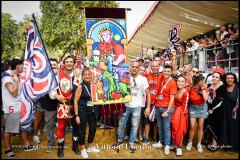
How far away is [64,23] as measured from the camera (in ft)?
47.5

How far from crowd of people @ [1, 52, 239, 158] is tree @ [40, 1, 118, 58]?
31.2ft

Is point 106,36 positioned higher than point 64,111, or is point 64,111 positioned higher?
point 106,36

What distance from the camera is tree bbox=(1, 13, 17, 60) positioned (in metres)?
22.1

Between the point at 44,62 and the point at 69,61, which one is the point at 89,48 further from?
the point at 44,62

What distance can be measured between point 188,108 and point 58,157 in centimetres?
272

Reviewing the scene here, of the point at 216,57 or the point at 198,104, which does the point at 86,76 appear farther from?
the point at 216,57

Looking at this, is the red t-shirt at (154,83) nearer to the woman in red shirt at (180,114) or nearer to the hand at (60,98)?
the woman in red shirt at (180,114)

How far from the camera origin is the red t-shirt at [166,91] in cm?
404

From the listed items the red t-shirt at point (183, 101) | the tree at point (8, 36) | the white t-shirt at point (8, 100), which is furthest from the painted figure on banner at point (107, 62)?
the tree at point (8, 36)

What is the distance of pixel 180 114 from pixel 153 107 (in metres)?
0.58

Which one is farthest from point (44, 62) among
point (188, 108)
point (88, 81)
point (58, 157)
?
point (188, 108)

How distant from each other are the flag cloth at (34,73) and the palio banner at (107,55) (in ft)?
2.73

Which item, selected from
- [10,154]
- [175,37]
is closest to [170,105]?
[175,37]

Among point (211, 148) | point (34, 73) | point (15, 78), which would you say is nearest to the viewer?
point (34, 73)
